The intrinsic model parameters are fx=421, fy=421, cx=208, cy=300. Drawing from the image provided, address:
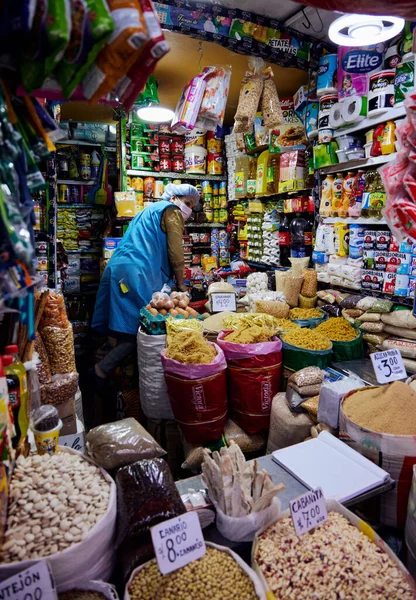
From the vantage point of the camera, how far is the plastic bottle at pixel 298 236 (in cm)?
401

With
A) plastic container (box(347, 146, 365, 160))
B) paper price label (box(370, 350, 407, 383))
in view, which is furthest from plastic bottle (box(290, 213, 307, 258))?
paper price label (box(370, 350, 407, 383))

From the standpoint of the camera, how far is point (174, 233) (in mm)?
3693

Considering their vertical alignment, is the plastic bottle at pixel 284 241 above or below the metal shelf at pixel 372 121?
below

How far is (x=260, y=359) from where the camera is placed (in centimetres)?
250

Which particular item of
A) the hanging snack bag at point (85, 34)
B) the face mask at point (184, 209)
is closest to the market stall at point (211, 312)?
the hanging snack bag at point (85, 34)

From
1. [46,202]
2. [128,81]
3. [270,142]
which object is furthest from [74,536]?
[270,142]

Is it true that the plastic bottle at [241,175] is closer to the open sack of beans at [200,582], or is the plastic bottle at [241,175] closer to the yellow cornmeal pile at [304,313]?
the yellow cornmeal pile at [304,313]

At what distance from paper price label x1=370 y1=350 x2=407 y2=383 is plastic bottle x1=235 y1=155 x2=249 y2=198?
11.2 feet

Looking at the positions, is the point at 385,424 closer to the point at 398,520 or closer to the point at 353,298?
the point at 398,520

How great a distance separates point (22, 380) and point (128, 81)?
0.88m

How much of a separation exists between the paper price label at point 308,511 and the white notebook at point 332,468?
175mm

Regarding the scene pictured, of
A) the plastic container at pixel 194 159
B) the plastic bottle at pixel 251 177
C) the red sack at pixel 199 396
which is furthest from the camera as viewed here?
the plastic container at pixel 194 159

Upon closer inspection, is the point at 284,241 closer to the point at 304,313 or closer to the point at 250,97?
the point at 304,313

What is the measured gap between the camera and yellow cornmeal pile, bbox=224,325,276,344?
8.46 feet
